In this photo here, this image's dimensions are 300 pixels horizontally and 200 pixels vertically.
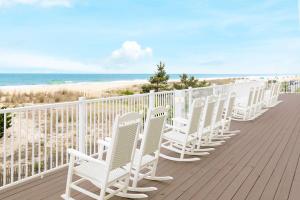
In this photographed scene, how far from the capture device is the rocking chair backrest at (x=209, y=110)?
5684 mm

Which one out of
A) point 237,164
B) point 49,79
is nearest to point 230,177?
point 237,164

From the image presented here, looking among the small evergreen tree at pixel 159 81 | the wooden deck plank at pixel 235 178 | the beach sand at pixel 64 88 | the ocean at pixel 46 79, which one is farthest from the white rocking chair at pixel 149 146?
the ocean at pixel 46 79

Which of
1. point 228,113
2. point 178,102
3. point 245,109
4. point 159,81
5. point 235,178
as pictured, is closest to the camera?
point 235,178

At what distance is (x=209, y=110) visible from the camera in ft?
19.0

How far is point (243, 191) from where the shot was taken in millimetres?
3912

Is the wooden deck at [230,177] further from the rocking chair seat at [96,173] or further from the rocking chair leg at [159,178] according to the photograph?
the rocking chair seat at [96,173]

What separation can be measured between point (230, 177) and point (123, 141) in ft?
5.95

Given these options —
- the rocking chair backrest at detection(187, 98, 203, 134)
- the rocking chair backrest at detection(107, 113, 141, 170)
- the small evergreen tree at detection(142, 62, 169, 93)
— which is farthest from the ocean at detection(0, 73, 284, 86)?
the rocking chair backrest at detection(107, 113, 141, 170)

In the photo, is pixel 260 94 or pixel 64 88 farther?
pixel 64 88

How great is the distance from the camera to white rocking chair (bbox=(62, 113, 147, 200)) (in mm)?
3187

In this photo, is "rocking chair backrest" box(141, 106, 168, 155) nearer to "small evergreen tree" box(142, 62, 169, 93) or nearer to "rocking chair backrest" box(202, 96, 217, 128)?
"rocking chair backrest" box(202, 96, 217, 128)

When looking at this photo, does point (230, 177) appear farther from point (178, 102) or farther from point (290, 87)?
point (290, 87)

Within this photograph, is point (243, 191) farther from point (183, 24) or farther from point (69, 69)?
point (69, 69)

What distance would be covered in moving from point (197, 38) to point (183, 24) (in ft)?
19.8
